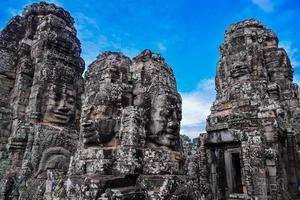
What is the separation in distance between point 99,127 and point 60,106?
3.69 meters

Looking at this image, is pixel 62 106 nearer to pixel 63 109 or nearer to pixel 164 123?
pixel 63 109

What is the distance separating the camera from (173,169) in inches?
153

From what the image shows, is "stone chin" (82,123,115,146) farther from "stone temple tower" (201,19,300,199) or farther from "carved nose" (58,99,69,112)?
"stone temple tower" (201,19,300,199)

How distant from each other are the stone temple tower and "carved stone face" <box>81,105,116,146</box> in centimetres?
652

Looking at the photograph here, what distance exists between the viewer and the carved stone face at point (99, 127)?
4.08m

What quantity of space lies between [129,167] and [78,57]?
5.76m

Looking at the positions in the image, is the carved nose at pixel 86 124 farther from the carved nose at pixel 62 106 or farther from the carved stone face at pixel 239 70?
the carved stone face at pixel 239 70

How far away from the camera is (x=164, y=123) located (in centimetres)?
418

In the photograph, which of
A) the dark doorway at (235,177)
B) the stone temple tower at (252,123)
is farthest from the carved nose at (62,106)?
the dark doorway at (235,177)

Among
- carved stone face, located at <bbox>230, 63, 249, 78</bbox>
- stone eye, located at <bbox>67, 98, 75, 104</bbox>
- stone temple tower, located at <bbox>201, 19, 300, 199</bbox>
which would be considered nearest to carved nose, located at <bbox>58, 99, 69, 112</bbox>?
stone eye, located at <bbox>67, 98, 75, 104</bbox>

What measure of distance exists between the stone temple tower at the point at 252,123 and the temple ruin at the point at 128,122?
0.16ft

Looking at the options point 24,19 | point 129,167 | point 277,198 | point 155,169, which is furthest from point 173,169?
point 24,19

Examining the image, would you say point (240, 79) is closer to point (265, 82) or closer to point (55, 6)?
point (265, 82)

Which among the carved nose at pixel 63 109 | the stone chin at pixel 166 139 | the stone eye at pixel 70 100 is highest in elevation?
the stone eye at pixel 70 100
